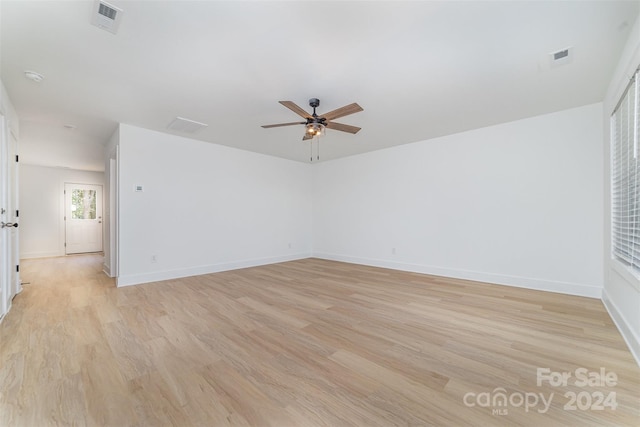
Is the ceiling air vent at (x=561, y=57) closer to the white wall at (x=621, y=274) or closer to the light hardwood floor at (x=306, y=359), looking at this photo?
the white wall at (x=621, y=274)

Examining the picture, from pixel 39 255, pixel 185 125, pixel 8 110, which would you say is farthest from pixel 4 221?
pixel 39 255

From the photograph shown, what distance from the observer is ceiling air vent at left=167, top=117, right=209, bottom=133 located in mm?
3949

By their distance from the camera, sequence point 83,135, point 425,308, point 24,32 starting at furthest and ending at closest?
point 83,135 → point 425,308 → point 24,32

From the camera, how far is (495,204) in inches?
163

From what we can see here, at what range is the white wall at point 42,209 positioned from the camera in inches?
275

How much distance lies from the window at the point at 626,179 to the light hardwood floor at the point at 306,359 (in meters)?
0.78

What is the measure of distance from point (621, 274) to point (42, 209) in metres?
11.8

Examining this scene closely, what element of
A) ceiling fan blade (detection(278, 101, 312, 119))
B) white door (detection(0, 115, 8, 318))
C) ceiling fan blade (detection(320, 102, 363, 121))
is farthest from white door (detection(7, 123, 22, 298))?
ceiling fan blade (detection(320, 102, 363, 121))

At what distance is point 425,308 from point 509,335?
0.86 m

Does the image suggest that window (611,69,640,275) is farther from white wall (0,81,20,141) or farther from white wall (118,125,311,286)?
white wall (0,81,20,141)

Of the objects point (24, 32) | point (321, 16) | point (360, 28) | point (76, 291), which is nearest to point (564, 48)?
point (360, 28)

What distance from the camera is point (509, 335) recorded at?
2.33 meters

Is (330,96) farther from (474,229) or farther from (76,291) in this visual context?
(76,291)

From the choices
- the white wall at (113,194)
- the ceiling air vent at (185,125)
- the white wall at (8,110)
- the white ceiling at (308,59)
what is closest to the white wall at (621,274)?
the white ceiling at (308,59)
